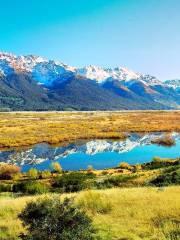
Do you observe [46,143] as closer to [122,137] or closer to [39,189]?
[122,137]

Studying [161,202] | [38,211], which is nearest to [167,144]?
[161,202]

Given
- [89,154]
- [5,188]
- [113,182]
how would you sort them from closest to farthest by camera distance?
[113,182], [5,188], [89,154]

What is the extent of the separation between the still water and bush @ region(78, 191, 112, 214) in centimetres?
3208

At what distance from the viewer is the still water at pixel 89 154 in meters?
54.0

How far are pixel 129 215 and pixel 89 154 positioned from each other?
150 ft

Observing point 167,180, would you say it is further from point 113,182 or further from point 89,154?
point 89,154

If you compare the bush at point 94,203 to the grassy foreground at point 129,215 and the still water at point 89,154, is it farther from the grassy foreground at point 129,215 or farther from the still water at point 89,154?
the still water at point 89,154

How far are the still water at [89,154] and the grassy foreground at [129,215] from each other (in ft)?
105

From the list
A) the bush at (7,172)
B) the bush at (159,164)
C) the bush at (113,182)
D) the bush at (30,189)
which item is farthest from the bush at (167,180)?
the bush at (7,172)

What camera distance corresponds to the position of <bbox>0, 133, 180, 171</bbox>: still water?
54.0m

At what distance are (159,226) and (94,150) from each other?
51704 mm

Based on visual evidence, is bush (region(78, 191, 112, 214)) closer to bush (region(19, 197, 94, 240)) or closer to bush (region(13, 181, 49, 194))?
bush (region(19, 197, 94, 240))

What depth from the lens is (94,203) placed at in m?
17.3

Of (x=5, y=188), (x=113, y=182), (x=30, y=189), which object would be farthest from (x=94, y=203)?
(x=5, y=188)
